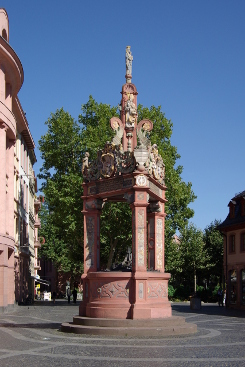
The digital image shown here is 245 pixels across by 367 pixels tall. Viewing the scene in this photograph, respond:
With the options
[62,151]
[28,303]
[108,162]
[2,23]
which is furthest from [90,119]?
[108,162]

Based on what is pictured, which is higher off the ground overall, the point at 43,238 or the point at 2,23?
the point at 2,23

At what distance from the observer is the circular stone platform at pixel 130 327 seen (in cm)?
1850

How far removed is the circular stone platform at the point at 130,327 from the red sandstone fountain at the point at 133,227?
0.10 feet

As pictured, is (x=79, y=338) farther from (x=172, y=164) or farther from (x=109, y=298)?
(x=172, y=164)

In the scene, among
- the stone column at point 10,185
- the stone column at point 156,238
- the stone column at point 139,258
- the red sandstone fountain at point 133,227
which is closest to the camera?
the stone column at point 139,258

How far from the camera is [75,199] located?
44.1 meters

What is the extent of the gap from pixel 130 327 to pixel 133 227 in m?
3.36

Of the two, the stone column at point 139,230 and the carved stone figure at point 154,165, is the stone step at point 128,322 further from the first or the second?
the carved stone figure at point 154,165

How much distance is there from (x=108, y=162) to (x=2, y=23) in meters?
19.3

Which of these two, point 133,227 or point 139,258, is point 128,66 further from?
point 139,258

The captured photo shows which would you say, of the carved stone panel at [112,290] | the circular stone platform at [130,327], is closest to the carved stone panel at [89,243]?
the carved stone panel at [112,290]

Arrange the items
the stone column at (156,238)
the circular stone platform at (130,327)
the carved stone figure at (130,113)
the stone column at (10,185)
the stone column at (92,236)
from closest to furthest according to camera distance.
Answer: the circular stone platform at (130,327) < the stone column at (92,236) < the carved stone figure at (130,113) < the stone column at (156,238) < the stone column at (10,185)

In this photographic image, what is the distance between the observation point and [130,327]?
752 inches

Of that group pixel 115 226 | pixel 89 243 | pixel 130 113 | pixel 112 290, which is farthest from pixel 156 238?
pixel 115 226
